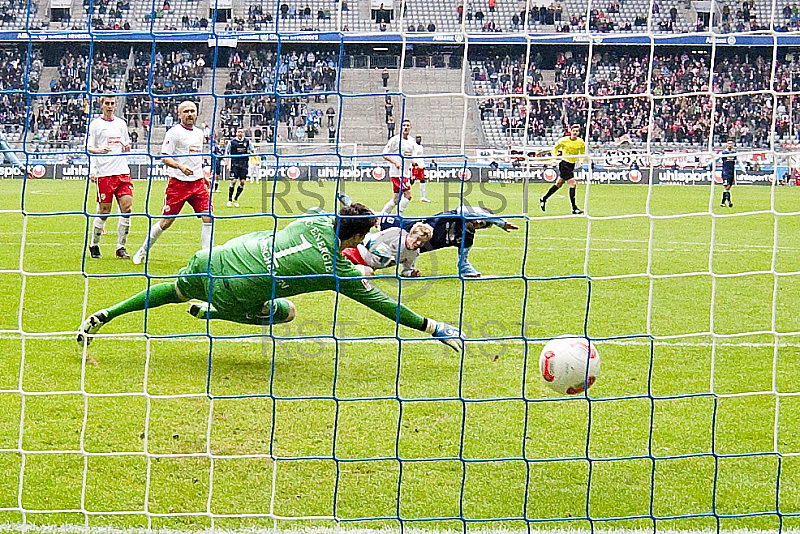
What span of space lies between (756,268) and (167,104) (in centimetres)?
1579

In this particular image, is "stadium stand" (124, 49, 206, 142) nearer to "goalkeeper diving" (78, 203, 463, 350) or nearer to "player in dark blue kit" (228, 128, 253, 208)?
"player in dark blue kit" (228, 128, 253, 208)

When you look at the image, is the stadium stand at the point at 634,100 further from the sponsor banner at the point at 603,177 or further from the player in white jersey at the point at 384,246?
the player in white jersey at the point at 384,246

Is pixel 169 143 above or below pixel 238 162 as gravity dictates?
above

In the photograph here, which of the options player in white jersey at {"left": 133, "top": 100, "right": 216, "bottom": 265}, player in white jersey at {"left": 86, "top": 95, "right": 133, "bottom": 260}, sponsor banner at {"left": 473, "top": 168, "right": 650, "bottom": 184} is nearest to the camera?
player in white jersey at {"left": 133, "top": 100, "right": 216, "bottom": 265}

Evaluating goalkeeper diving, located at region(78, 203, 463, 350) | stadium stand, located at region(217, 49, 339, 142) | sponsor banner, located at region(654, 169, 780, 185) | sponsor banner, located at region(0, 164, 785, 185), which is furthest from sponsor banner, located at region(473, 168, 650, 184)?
goalkeeper diving, located at region(78, 203, 463, 350)

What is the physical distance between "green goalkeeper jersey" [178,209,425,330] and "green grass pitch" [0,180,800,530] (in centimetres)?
37

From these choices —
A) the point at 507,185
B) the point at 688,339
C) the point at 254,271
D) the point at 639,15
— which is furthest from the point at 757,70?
the point at 254,271

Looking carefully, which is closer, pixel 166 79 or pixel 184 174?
pixel 184 174

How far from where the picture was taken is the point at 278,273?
607cm

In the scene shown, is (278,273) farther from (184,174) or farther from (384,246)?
(184,174)

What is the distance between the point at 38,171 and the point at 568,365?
82.3 ft

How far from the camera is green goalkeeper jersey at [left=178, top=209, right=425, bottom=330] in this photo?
6008mm

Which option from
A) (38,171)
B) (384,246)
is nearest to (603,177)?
(38,171)

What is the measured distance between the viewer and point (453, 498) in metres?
4.44
